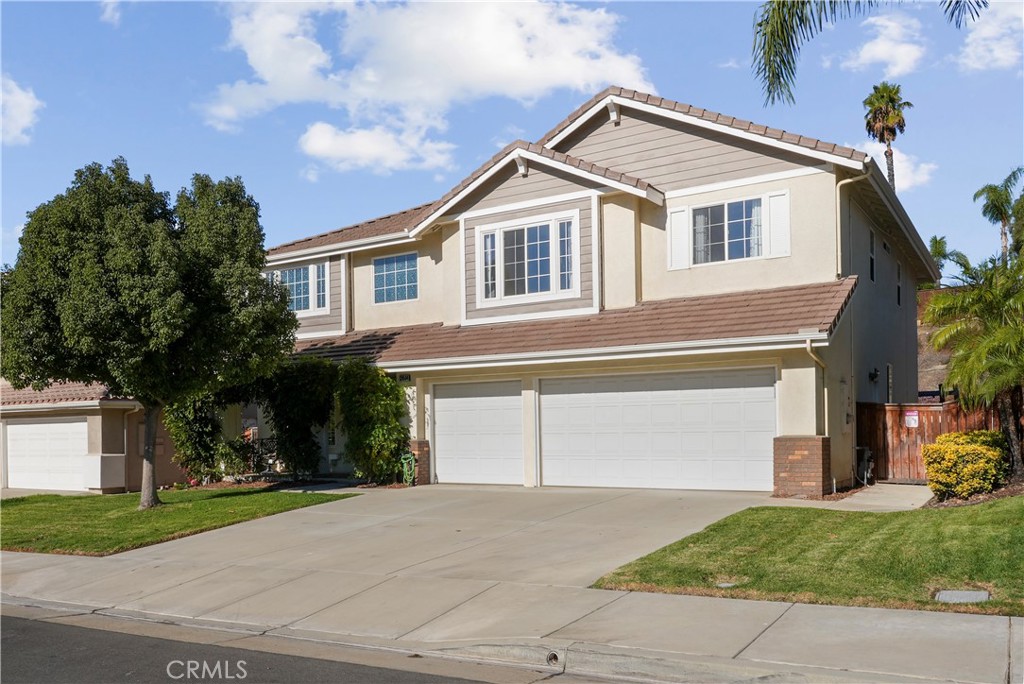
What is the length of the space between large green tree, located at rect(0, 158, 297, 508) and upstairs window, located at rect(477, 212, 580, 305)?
4328 millimetres

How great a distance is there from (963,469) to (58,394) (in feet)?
67.0

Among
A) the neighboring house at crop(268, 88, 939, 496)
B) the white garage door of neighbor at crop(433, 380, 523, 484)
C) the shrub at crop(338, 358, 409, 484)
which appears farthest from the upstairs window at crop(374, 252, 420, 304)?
the white garage door of neighbor at crop(433, 380, 523, 484)

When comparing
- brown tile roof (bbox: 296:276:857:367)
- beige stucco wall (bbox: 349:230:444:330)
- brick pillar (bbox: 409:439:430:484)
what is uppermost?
beige stucco wall (bbox: 349:230:444:330)

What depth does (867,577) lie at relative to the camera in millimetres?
10133

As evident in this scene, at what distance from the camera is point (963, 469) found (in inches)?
571

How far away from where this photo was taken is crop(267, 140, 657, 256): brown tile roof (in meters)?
19.0

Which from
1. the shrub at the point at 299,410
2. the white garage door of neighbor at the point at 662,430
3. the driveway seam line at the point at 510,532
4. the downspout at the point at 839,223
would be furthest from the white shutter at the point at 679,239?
the shrub at the point at 299,410

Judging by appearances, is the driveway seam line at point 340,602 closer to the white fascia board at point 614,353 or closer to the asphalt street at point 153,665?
the asphalt street at point 153,665

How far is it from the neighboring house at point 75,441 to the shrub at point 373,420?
6.03 m

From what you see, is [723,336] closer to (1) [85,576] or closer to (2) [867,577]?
(2) [867,577]

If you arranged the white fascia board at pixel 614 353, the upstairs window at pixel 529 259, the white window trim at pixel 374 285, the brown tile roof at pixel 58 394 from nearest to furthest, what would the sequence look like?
the white fascia board at pixel 614 353, the upstairs window at pixel 529 259, the white window trim at pixel 374 285, the brown tile roof at pixel 58 394

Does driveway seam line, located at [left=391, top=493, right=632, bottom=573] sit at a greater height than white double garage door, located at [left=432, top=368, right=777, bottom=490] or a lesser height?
lesser

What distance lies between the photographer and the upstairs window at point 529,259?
1956 centimetres

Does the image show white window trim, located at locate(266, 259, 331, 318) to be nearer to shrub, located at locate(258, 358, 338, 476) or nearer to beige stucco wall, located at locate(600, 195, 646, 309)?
shrub, located at locate(258, 358, 338, 476)
